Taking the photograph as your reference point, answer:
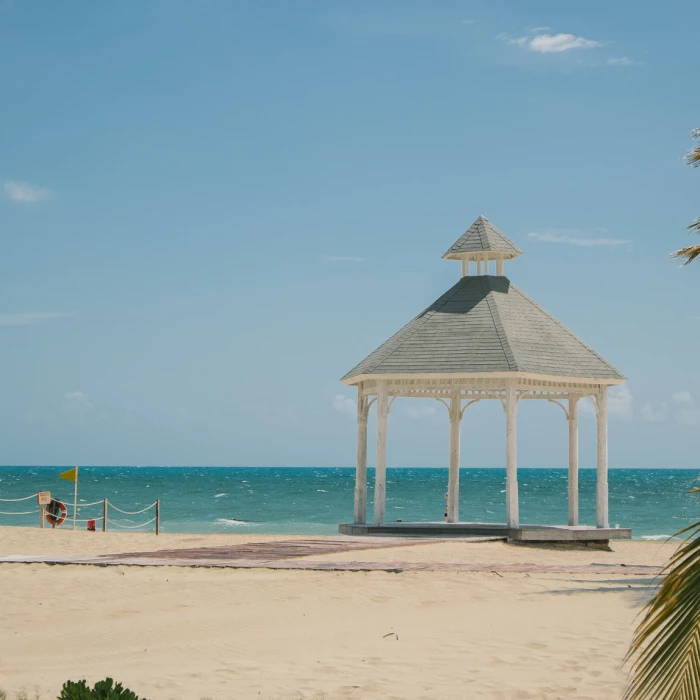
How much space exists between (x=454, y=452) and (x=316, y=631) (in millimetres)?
14700

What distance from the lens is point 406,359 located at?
22.3m

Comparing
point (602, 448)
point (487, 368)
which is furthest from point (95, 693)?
point (602, 448)

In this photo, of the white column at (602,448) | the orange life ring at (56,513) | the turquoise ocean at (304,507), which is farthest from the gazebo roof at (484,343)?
the turquoise ocean at (304,507)

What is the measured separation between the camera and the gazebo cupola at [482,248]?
23969 mm

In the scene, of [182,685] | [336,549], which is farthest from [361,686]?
[336,549]

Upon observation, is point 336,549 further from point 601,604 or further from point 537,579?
point 601,604

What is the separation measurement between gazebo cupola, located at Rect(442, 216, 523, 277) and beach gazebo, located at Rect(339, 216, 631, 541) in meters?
0.03

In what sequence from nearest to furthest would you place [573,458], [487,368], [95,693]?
[95,693], [487,368], [573,458]

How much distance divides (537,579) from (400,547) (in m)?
5.05

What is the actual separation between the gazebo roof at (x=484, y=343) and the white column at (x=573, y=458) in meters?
1.93

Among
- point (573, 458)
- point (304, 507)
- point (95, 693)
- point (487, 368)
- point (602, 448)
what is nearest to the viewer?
point (95, 693)

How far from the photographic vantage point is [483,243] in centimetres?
2394

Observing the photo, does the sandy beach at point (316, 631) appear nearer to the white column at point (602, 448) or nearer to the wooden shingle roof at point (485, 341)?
the wooden shingle roof at point (485, 341)

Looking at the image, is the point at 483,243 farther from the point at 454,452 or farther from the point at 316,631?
the point at 316,631
